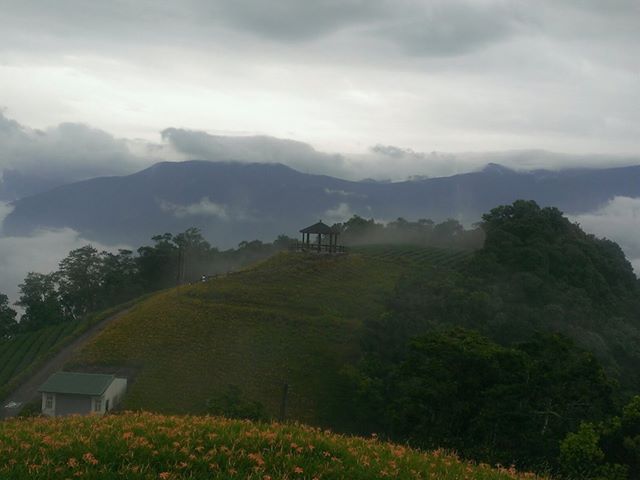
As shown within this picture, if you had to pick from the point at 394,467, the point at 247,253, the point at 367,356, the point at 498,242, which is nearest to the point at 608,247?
the point at 498,242

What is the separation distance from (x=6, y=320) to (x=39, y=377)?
39902 mm

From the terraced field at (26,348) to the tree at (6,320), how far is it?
11678 mm

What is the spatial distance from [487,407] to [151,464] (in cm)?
1303

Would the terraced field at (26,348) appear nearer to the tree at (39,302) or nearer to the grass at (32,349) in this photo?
the grass at (32,349)

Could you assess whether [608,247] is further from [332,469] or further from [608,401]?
[332,469]

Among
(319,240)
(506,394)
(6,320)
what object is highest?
(319,240)

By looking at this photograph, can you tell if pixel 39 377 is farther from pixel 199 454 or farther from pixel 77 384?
pixel 199 454

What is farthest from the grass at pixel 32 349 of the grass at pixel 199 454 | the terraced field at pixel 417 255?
the terraced field at pixel 417 255

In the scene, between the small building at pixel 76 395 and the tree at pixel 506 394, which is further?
the small building at pixel 76 395

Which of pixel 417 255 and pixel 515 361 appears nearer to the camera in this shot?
pixel 515 361

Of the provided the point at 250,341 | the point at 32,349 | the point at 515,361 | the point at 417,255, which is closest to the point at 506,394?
the point at 515,361

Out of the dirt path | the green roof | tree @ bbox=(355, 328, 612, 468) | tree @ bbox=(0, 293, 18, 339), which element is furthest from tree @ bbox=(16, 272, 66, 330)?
tree @ bbox=(355, 328, 612, 468)

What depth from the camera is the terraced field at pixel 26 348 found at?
138 feet

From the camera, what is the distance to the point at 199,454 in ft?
23.2
